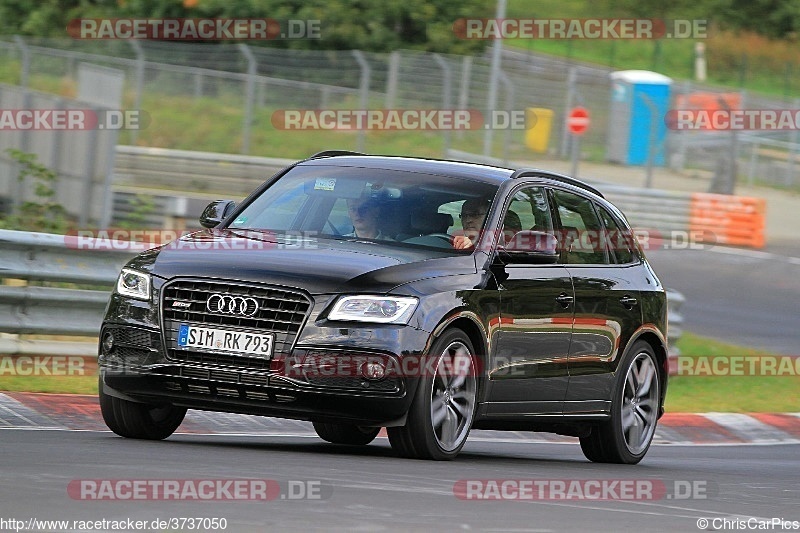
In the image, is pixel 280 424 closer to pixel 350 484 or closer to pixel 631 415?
pixel 631 415

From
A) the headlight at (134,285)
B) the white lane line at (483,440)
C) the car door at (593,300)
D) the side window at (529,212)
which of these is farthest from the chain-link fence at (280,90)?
the headlight at (134,285)

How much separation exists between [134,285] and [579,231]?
299cm

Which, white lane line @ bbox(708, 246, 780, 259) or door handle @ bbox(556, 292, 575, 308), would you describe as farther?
white lane line @ bbox(708, 246, 780, 259)

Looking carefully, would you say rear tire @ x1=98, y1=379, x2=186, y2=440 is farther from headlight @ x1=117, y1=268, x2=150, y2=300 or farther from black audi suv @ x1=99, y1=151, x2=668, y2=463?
headlight @ x1=117, y1=268, x2=150, y2=300

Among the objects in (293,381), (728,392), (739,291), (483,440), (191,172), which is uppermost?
(293,381)

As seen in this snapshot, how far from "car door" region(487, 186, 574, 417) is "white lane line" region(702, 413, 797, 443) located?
14.8 ft

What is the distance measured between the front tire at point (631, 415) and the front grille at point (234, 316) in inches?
118

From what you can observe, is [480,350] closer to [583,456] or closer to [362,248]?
[362,248]

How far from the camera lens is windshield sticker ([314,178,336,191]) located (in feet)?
33.3

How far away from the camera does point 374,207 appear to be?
390 inches

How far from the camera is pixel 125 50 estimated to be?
109 ft

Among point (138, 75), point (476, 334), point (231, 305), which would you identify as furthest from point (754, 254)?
point (231, 305)

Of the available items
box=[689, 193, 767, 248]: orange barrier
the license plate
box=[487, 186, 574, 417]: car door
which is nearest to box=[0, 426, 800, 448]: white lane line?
the license plate

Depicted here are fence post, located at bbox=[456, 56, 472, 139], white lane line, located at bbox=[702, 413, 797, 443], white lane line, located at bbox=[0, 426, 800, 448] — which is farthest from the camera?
fence post, located at bbox=[456, 56, 472, 139]
